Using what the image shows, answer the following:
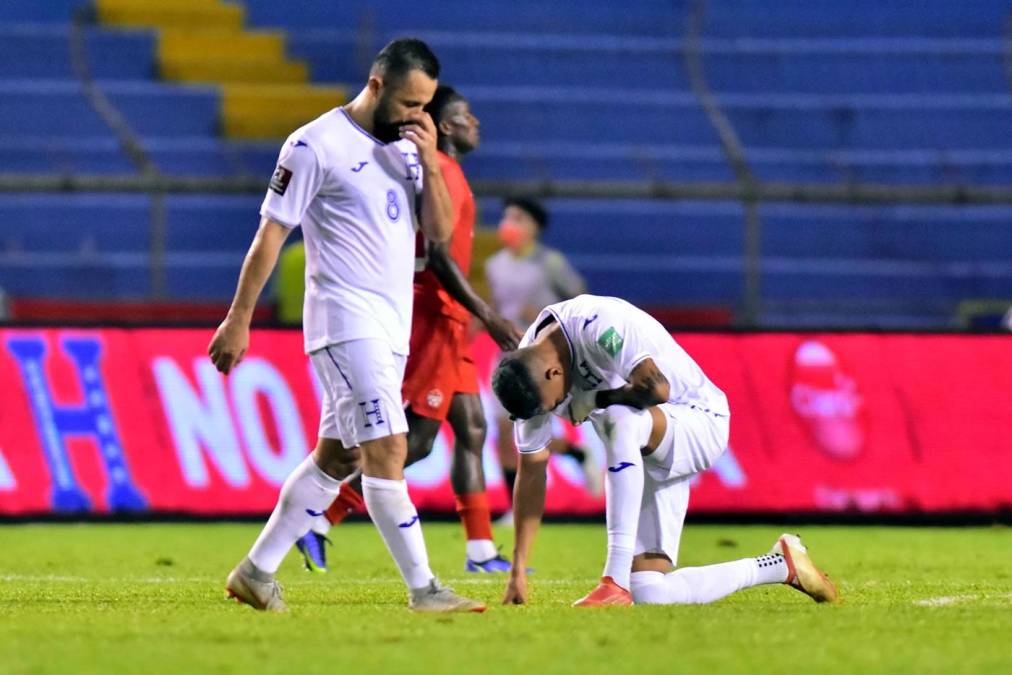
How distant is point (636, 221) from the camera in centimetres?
1716

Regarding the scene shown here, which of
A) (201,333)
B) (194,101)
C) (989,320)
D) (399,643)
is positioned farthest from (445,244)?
(194,101)

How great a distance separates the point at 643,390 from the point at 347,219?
1210 millimetres

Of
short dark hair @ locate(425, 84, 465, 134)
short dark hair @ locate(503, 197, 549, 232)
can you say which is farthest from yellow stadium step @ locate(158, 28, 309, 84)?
short dark hair @ locate(425, 84, 465, 134)

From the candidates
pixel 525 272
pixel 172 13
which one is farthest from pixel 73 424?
pixel 172 13

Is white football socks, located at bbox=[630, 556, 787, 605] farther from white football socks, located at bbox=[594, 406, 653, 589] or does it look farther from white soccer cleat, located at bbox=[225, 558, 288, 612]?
white soccer cleat, located at bbox=[225, 558, 288, 612]

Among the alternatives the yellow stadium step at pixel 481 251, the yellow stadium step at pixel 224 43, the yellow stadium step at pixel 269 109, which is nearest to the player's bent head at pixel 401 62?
the yellow stadium step at pixel 481 251

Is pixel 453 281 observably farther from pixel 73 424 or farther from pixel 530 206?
pixel 530 206

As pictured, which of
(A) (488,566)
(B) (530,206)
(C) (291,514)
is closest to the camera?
(C) (291,514)

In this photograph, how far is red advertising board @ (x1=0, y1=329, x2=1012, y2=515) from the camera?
11641mm

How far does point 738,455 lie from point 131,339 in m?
3.87

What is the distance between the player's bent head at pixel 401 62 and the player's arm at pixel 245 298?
2.00 feet

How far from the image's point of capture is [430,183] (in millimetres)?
6352

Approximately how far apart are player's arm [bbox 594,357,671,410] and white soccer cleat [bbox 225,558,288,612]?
4.35 feet

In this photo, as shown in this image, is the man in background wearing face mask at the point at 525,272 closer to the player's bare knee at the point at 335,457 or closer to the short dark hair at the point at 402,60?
the player's bare knee at the point at 335,457
